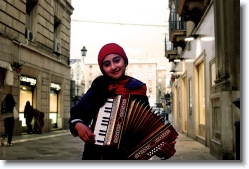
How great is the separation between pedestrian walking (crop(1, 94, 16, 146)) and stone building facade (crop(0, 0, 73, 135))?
7 centimetres

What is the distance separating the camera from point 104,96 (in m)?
3.23

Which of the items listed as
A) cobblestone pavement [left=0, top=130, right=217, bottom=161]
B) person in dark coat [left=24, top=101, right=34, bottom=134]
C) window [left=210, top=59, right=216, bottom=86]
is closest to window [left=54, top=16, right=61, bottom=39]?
person in dark coat [left=24, top=101, right=34, bottom=134]

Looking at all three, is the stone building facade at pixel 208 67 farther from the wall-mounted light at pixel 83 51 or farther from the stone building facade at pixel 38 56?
the stone building facade at pixel 38 56

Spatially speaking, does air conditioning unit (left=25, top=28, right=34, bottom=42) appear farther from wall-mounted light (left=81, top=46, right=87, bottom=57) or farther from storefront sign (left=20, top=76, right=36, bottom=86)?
wall-mounted light (left=81, top=46, right=87, bottom=57)

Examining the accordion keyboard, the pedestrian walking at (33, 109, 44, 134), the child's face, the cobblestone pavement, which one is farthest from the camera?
the pedestrian walking at (33, 109, 44, 134)

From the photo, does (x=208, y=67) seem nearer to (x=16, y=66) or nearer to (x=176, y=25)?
(x=176, y=25)

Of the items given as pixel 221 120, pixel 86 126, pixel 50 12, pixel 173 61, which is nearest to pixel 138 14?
pixel 173 61

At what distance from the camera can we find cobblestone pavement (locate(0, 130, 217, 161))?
4148mm

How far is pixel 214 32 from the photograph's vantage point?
4559mm

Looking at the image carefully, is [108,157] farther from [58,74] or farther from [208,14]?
[208,14]

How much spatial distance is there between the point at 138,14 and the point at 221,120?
Result: 176cm

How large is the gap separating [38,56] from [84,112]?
6.62ft

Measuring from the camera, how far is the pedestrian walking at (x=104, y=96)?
124 inches

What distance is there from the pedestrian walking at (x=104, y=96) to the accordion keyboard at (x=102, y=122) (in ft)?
0.15
